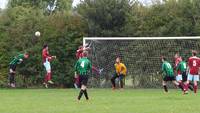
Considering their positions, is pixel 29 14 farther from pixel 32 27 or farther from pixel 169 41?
pixel 169 41

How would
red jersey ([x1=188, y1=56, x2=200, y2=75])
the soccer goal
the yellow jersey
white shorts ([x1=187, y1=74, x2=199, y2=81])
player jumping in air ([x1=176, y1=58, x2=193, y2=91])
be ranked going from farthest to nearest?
the soccer goal → the yellow jersey → player jumping in air ([x1=176, y1=58, x2=193, y2=91]) → red jersey ([x1=188, y1=56, x2=200, y2=75]) → white shorts ([x1=187, y1=74, x2=199, y2=81])

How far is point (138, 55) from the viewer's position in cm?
4131

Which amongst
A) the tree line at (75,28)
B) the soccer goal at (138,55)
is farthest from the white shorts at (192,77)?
the tree line at (75,28)

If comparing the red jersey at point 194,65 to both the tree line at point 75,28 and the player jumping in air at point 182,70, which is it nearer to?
the player jumping in air at point 182,70

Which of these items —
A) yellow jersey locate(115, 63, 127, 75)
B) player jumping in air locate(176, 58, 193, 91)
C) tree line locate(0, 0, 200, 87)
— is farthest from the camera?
tree line locate(0, 0, 200, 87)

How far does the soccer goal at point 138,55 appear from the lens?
4078cm

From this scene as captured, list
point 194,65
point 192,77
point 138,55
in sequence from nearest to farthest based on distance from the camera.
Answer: point 194,65 < point 192,77 < point 138,55

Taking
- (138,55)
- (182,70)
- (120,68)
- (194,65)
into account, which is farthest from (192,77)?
(138,55)

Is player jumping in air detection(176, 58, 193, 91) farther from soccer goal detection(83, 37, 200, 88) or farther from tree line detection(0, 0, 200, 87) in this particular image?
tree line detection(0, 0, 200, 87)

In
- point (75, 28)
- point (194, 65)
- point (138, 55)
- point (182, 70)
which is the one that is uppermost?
point (75, 28)

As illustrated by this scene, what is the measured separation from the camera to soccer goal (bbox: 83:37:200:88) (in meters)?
40.8

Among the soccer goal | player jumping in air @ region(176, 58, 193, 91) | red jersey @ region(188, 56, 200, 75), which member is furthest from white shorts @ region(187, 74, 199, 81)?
the soccer goal

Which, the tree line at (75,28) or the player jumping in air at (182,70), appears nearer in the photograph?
the player jumping in air at (182,70)

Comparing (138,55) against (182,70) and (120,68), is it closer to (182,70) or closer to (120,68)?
(120,68)
